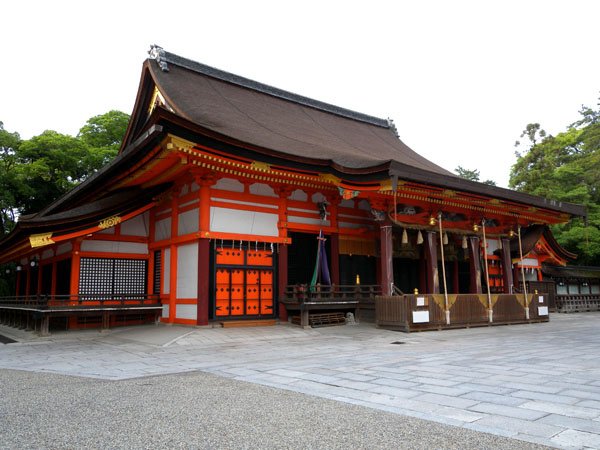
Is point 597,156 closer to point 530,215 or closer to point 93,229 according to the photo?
point 530,215

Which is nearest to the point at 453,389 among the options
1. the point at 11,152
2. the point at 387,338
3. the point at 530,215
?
the point at 387,338

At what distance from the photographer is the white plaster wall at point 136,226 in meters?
14.6

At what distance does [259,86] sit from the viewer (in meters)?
19.4

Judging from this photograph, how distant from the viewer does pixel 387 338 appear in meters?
11.2

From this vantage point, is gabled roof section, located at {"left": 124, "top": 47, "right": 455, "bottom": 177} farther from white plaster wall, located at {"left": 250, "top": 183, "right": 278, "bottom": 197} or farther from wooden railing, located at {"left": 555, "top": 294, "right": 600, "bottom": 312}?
wooden railing, located at {"left": 555, "top": 294, "right": 600, "bottom": 312}

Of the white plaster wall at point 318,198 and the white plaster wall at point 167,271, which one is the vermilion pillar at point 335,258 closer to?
the white plaster wall at point 318,198

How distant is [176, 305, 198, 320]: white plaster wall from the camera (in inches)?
485

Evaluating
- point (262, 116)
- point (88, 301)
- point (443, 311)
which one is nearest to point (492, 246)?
point (443, 311)

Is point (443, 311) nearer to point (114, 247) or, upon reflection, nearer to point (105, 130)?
point (114, 247)

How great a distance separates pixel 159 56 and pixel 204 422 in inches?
589

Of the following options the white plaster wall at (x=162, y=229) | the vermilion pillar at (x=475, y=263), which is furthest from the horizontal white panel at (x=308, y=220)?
the vermilion pillar at (x=475, y=263)

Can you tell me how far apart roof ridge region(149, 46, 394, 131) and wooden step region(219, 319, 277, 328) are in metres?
9.27

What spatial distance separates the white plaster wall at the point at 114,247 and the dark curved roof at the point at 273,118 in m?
4.53

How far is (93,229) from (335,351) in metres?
7.53
